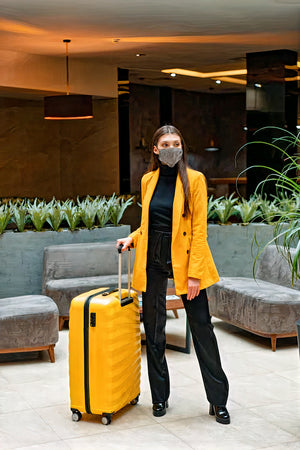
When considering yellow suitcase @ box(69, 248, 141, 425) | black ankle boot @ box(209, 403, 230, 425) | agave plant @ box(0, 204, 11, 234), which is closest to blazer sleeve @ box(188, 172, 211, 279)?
yellow suitcase @ box(69, 248, 141, 425)

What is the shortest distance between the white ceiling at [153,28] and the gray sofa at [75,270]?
297cm

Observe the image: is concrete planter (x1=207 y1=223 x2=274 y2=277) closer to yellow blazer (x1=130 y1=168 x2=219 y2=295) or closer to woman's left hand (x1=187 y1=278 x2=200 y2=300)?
yellow blazer (x1=130 y1=168 x2=219 y2=295)

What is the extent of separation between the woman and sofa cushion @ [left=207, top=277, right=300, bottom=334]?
1802 millimetres

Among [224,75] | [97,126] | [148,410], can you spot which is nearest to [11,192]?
[97,126]

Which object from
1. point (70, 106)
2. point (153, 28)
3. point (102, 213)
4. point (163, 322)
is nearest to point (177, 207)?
point (163, 322)

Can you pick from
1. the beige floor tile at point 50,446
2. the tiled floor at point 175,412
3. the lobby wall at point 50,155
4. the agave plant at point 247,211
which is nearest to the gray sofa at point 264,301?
the tiled floor at point 175,412

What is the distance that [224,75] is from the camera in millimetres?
15797

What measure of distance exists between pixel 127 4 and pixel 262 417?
213 inches

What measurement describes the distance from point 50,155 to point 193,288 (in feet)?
41.0

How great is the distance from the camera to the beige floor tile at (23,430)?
3605 millimetres

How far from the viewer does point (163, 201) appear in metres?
3.76

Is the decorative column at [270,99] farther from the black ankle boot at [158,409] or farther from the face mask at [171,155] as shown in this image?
the black ankle boot at [158,409]

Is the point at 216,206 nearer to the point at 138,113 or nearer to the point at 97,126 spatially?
the point at 97,126

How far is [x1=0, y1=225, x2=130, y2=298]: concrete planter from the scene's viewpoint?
658cm
